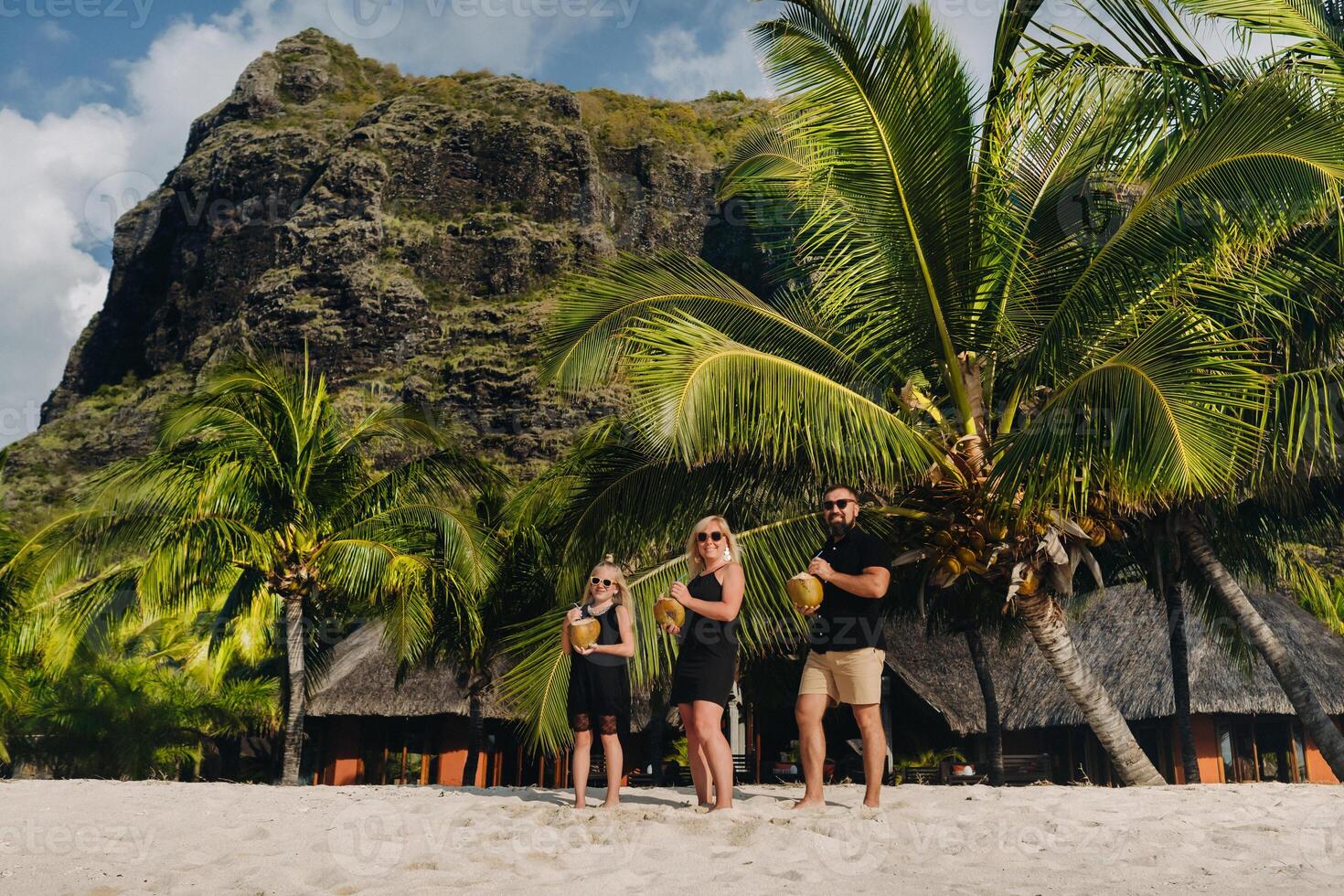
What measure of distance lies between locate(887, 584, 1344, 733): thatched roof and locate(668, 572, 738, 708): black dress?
43.0 feet

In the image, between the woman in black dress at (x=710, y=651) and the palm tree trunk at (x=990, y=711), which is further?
the palm tree trunk at (x=990, y=711)

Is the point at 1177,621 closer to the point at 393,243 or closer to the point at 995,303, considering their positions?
the point at 995,303

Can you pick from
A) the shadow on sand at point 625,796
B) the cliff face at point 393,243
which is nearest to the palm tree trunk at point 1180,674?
the shadow on sand at point 625,796

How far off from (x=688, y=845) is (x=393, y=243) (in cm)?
5764

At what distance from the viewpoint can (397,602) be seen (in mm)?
12961

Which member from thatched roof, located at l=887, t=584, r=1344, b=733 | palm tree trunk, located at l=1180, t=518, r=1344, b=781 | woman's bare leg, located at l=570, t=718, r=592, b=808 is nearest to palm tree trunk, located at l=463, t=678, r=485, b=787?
thatched roof, located at l=887, t=584, r=1344, b=733

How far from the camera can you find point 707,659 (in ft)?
18.2

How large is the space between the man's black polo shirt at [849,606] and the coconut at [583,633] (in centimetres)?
110

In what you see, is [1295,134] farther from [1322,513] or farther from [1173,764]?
[1173,764]

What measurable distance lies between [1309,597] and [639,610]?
19103mm

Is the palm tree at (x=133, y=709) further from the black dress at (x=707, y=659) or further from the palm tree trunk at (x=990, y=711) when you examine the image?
the black dress at (x=707, y=659)

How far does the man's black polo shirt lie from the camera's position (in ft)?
17.9

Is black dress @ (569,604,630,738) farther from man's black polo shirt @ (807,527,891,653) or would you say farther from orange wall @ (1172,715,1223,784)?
orange wall @ (1172,715,1223,784)

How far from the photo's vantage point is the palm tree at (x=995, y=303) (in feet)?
23.4
